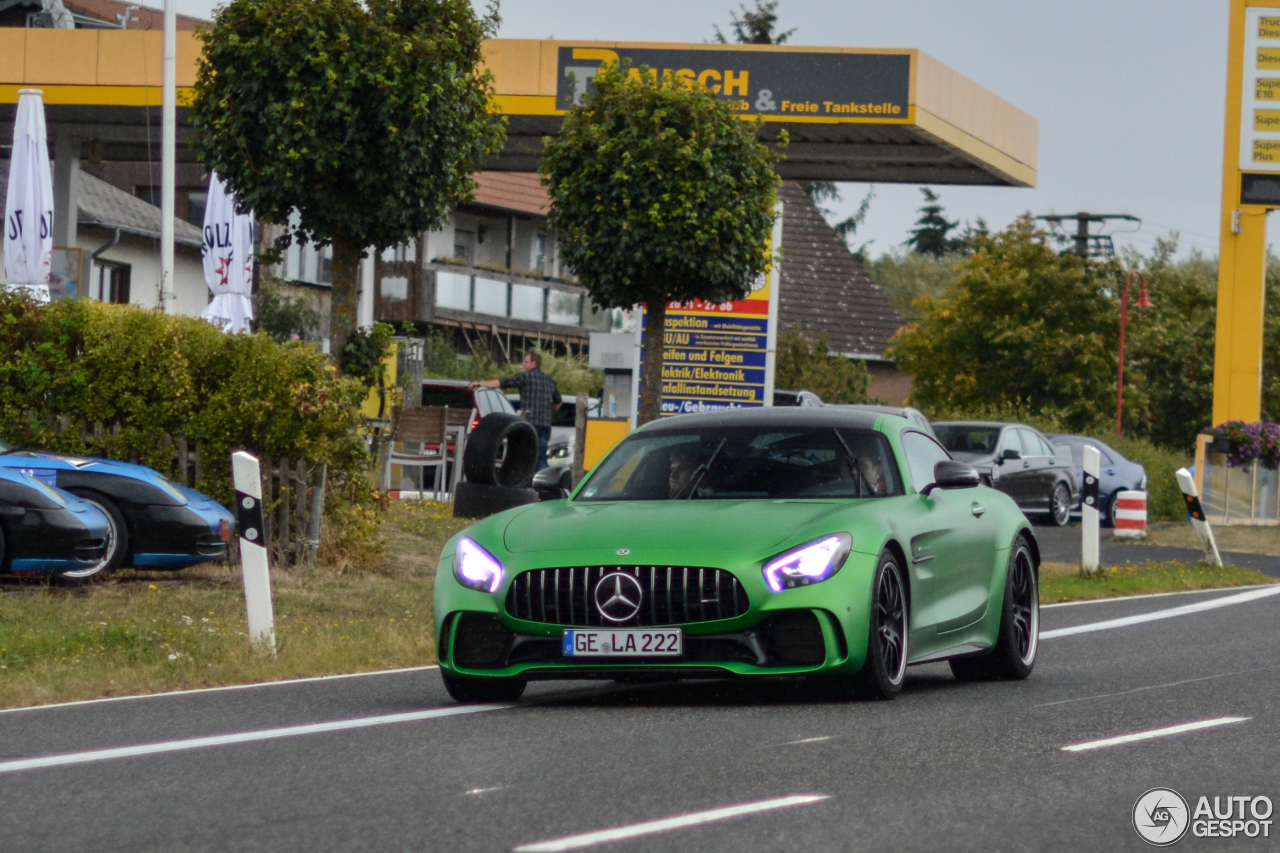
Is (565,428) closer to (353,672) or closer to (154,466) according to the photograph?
(154,466)

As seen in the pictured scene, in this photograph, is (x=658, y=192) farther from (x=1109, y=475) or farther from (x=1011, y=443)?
(x=1109, y=475)

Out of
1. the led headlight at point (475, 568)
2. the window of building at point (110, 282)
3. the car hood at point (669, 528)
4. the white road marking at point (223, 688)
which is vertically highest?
the window of building at point (110, 282)

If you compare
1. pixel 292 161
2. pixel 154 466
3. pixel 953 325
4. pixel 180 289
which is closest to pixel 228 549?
pixel 154 466

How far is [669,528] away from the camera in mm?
8328

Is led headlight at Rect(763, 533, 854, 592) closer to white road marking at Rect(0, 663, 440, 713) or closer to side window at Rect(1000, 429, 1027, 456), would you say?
white road marking at Rect(0, 663, 440, 713)

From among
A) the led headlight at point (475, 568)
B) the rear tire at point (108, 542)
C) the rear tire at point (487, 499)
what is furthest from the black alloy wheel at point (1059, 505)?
the led headlight at point (475, 568)

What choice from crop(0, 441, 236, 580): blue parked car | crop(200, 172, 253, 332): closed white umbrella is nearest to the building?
crop(200, 172, 253, 332): closed white umbrella

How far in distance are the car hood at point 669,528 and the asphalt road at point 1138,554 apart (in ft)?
45.2

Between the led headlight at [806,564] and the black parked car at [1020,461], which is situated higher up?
the led headlight at [806,564]

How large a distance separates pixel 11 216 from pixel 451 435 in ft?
21.5

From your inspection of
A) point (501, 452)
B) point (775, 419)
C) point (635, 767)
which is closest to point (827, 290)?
point (501, 452)

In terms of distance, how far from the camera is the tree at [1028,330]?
5012 centimetres

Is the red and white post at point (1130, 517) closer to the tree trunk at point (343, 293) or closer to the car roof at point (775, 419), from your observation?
the tree trunk at point (343, 293)

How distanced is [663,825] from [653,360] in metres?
15.0
